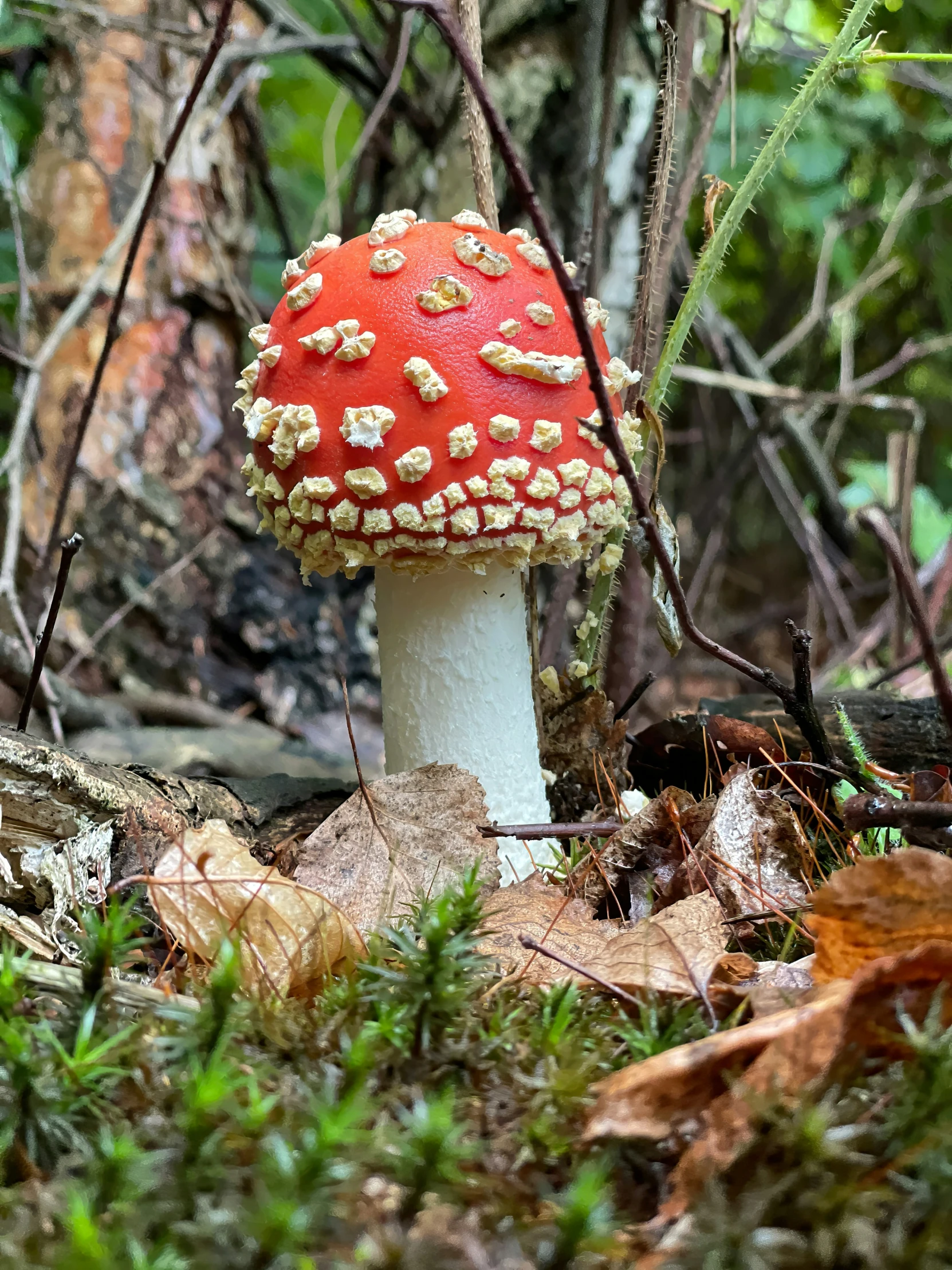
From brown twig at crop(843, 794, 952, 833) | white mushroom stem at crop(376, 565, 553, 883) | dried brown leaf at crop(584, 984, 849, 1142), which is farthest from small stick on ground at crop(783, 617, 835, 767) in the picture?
dried brown leaf at crop(584, 984, 849, 1142)

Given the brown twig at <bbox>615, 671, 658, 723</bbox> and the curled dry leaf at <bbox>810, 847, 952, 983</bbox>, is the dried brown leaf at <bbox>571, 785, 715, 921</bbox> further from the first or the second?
the curled dry leaf at <bbox>810, 847, 952, 983</bbox>

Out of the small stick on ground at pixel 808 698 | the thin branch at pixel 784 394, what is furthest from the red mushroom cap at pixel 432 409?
the thin branch at pixel 784 394

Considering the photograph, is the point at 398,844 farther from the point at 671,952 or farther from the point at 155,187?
the point at 155,187

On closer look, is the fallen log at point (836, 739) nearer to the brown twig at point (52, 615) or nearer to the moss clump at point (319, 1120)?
the moss clump at point (319, 1120)

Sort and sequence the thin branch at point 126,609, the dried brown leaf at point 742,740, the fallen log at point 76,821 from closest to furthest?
the fallen log at point 76,821 < the dried brown leaf at point 742,740 < the thin branch at point 126,609

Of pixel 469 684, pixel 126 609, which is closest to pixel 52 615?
pixel 469 684

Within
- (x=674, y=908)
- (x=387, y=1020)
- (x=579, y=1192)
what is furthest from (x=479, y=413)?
(x=579, y=1192)
